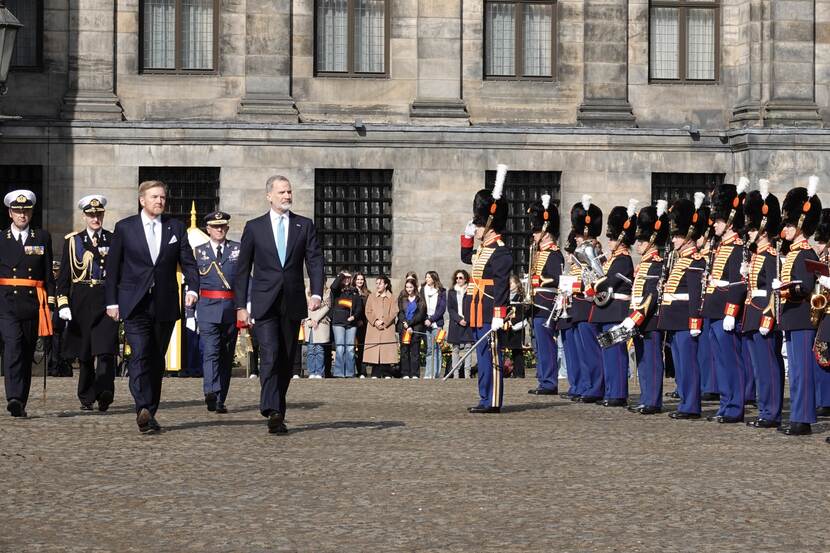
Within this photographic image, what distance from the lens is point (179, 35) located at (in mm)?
31953

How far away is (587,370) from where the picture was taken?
2005 centimetres

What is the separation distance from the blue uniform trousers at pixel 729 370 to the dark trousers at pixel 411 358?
9.79 meters

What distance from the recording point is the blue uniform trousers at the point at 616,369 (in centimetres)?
1911

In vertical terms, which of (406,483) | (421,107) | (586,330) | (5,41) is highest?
(421,107)

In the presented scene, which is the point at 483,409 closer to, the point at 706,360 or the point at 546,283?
the point at 706,360

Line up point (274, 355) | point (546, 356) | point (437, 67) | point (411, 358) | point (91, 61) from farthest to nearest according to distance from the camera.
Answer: point (437, 67), point (91, 61), point (411, 358), point (546, 356), point (274, 355)

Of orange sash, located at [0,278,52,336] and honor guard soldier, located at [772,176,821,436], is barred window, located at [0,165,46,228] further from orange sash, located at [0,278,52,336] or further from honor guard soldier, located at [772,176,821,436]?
honor guard soldier, located at [772,176,821,436]

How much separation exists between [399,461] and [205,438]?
216 centimetres

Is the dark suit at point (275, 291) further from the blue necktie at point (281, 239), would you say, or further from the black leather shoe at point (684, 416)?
the black leather shoe at point (684, 416)

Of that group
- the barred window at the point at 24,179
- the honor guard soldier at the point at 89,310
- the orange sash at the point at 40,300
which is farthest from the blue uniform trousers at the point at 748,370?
the barred window at the point at 24,179

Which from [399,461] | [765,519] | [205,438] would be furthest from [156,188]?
[765,519]

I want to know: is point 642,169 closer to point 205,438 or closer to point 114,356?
point 114,356

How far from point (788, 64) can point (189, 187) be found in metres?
10.1

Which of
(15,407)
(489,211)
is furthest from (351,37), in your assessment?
(15,407)
